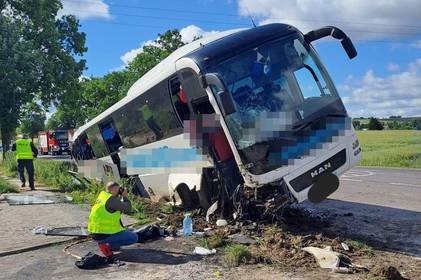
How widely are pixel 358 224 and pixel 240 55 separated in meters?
3.59

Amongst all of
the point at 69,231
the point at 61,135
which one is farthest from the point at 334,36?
the point at 61,135

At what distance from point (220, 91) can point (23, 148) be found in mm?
10854

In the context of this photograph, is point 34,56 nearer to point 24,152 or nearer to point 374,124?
point 24,152

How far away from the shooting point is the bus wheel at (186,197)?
9680mm

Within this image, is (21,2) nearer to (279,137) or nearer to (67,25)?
(67,25)

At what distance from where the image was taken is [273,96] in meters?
7.98

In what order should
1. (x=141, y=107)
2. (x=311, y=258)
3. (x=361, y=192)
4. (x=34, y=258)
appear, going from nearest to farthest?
(x=311, y=258)
(x=34, y=258)
(x=141, y=107)
(x=361, y=192)

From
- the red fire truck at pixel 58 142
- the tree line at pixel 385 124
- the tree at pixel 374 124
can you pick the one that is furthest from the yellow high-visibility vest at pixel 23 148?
the tree at pixel 374 124

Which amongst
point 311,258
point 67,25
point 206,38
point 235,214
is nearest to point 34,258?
point 235,214

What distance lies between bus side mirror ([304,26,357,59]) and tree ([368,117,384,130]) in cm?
6245

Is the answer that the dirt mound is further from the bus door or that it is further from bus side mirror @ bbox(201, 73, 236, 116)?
the bus door

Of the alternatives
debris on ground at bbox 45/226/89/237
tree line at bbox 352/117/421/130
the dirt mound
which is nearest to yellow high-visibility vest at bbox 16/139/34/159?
debris on ground at bbox 45/226/89/237

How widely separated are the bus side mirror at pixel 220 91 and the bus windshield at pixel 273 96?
0.14m

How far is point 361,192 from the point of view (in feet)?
43.5
